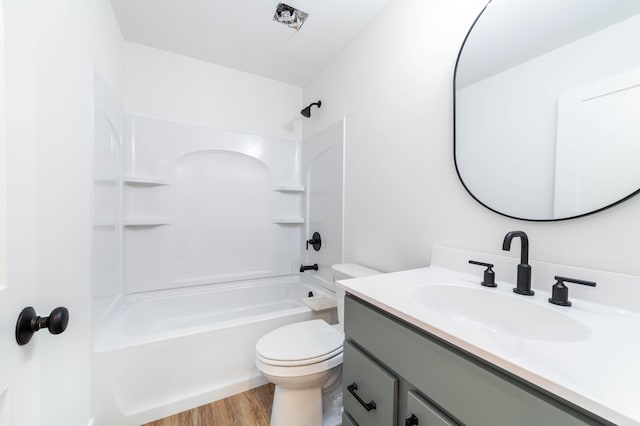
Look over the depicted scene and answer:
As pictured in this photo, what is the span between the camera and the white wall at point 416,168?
2.65ft

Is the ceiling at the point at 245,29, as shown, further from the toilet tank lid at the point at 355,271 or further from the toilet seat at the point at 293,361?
the toilet seat at the point at 293,361

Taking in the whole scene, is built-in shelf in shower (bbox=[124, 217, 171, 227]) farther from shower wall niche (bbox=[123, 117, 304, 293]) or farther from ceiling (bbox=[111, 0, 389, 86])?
ceiling (bbox=[111, 0, 389, 86])

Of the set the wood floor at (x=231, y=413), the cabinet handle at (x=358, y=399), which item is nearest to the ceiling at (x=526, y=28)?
the cabinet handle at (x=358, y=399)

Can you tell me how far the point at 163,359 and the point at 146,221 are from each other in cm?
108

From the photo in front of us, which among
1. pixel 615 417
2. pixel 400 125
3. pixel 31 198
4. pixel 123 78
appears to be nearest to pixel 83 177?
pixel 31 198

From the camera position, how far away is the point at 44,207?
841 mm

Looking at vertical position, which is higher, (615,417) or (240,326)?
(615,417)

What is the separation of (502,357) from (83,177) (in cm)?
162

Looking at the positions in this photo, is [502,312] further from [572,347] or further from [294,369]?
[294,369]

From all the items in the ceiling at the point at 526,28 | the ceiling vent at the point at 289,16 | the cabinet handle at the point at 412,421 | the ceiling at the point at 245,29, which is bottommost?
the cabinet handle at the point at 412,421

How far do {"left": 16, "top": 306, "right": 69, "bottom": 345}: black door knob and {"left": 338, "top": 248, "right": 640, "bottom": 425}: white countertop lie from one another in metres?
0.79

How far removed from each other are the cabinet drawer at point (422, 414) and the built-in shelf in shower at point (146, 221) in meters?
2.12

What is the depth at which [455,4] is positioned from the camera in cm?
116

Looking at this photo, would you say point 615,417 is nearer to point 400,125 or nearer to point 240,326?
point 400,125
